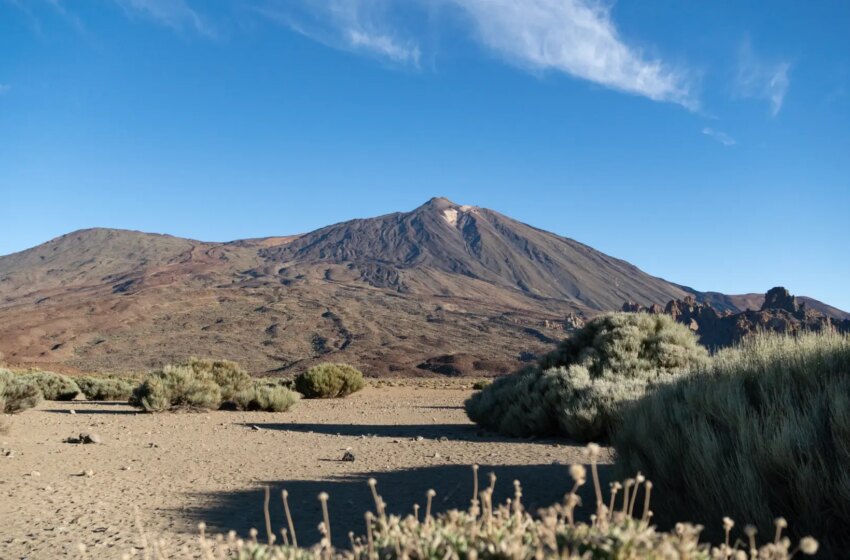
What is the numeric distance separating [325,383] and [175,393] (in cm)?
905

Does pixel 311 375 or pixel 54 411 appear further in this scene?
pixel 311 375

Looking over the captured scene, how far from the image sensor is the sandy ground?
5570 mm

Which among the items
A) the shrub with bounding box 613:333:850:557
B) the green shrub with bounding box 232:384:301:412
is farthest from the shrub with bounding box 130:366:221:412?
the shrub with bounding box 613:333:850:557

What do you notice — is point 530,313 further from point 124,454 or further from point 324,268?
point 124,454

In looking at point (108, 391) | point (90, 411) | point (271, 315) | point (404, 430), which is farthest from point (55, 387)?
point (271, 315)

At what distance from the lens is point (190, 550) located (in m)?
4.79

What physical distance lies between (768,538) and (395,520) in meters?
2.74

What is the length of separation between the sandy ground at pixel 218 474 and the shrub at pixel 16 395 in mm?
404

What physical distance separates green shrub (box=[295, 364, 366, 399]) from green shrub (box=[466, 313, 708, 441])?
38.2 feet

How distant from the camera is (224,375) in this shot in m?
20.5

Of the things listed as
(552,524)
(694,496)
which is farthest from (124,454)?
(552,524)

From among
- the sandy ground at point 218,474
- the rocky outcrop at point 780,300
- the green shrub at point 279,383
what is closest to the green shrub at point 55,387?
the green shrub at point 279,383

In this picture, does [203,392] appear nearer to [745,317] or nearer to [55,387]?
[55,387]

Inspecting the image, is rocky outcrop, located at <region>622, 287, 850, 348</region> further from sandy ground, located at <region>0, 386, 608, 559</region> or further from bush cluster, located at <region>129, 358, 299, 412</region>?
sandy ground, located at <region>0, 386, 608, 559</region>
